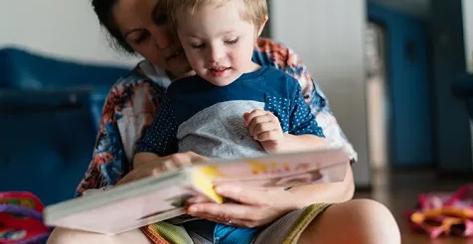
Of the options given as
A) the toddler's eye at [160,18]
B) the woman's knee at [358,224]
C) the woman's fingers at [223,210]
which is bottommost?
the woman's knee at [358,224]

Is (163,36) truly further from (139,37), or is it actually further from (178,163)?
(178,163)

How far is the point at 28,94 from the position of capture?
164 centimetres

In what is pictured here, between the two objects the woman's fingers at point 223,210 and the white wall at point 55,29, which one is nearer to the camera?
the woman's fingers at point 223,210

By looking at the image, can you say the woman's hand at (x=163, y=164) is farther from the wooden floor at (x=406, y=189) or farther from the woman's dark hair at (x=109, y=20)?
the wooden floor at (x=406, y=189)

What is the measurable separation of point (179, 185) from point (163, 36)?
39cm

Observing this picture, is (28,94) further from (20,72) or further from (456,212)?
(456,212)

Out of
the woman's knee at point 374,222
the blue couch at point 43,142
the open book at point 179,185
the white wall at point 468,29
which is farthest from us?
the white wall at point 468,29

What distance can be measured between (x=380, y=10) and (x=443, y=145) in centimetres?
80

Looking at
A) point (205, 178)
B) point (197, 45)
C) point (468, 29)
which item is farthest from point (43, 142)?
point (468, 29)

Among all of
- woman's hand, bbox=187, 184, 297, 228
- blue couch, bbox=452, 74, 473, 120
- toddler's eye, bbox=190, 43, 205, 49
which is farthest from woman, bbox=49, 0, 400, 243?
blue couch, bbox=452, 74, 473, 120

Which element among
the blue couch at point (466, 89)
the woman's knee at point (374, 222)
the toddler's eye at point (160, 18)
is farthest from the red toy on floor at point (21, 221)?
the blue couch at point (466, 89)

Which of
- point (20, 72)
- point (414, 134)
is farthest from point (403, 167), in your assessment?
point (20, 72)

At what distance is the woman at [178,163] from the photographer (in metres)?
0.79

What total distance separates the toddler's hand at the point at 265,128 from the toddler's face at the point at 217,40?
8 cm
